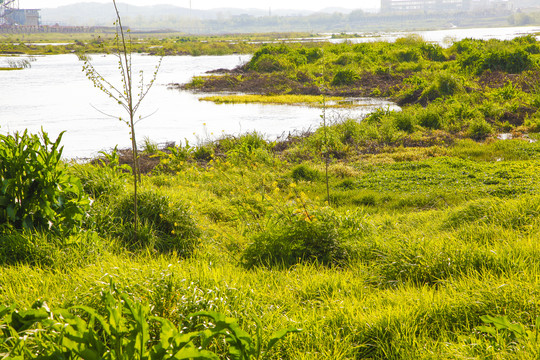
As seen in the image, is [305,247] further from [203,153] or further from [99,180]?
[203,153]

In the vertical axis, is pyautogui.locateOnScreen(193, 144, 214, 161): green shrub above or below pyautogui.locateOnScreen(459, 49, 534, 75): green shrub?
below

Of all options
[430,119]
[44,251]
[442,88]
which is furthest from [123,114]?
[44,251]

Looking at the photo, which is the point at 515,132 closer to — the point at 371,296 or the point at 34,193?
the point at 371,296

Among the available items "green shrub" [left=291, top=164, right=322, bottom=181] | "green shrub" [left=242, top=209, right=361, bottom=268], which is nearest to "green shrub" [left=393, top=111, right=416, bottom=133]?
"green shrub" [left=291, top=164, right=322, bottom=181]

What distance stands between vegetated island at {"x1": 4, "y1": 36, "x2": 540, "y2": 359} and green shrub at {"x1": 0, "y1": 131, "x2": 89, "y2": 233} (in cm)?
1

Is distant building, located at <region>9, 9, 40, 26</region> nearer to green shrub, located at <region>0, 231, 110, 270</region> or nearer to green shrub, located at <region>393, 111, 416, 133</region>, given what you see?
green shrub, located at <region>393, 111, 416, 133</region>

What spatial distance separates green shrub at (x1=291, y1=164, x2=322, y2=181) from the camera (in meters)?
7.94

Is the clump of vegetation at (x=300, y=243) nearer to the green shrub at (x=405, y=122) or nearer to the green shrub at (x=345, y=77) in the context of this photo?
the green shrub at (x=405, y=122)

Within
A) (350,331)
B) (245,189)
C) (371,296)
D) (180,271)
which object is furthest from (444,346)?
(245,189)

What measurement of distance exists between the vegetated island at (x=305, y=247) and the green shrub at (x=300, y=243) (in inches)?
0.5

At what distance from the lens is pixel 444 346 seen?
234cm

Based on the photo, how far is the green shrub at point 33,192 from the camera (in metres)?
3.83

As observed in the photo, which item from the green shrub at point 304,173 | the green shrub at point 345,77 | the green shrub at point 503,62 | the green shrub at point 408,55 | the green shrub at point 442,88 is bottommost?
the green shrub at point 304,173

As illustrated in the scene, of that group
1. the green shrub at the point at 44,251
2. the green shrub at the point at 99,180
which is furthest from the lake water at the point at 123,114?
the green shrub at the point at 44,251
